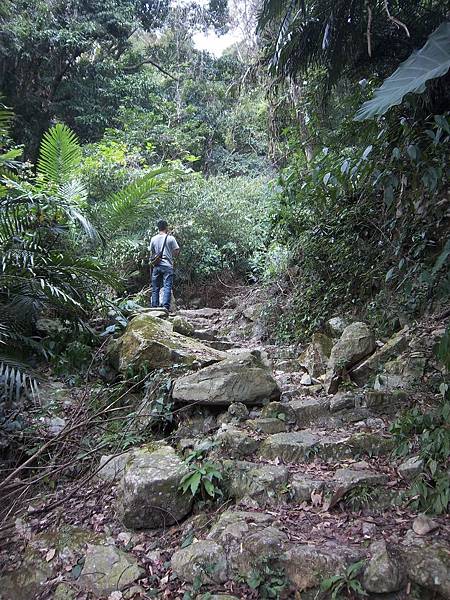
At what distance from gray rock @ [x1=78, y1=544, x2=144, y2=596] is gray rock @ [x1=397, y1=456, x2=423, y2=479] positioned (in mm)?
1604

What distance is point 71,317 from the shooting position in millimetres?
5258

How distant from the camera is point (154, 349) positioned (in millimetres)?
4742

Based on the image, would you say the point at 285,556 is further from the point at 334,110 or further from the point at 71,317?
the point at 334,110

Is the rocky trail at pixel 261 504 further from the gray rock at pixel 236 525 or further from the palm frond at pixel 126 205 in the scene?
the palm frond at pixel 126 205

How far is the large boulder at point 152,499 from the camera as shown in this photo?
2.86m

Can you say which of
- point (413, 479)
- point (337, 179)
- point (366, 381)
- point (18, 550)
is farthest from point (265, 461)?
point (337, 179)

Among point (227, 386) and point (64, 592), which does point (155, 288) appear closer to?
point (227, 386)

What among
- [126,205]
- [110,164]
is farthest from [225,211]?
[126,205]

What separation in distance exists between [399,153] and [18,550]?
134 inches

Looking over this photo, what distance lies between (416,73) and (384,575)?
223 cm

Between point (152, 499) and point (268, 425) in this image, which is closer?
point (152, 499)

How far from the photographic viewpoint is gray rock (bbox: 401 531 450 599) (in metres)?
1.99

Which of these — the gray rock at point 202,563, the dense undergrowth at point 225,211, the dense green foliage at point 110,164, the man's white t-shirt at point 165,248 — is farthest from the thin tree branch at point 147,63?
the gray rock at point 202,563

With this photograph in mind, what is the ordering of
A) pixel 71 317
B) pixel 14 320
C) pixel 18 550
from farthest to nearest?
1. pixel 71 317
2. pixel 14 320
3. pixel 18 550
